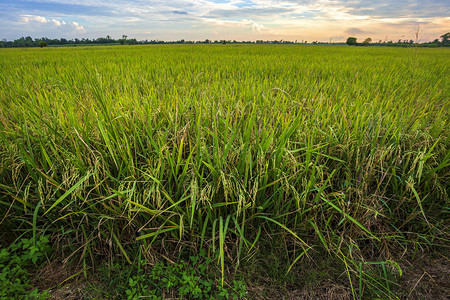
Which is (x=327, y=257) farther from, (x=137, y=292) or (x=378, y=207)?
(x=137, y=292)

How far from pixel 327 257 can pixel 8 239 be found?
1.93 m

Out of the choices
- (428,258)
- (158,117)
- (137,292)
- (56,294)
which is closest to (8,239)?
(56,294)

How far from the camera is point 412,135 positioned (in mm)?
1604

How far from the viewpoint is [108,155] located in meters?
1.41

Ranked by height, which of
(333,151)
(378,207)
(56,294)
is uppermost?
(333,151)

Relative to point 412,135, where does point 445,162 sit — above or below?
below

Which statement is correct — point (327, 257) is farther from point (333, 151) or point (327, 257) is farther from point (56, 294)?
point (56, 294)

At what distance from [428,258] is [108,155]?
2073mm

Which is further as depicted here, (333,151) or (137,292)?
(333,151)

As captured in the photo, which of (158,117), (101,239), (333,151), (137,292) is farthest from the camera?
(158,117)

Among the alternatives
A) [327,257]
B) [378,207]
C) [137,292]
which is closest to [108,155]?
[137,292]

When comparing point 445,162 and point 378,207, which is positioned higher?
point 445,162

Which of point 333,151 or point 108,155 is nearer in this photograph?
point 108,155

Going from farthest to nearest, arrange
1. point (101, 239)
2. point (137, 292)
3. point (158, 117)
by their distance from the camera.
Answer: point (158, 117) < point (101, 239) < point (137, 292)
